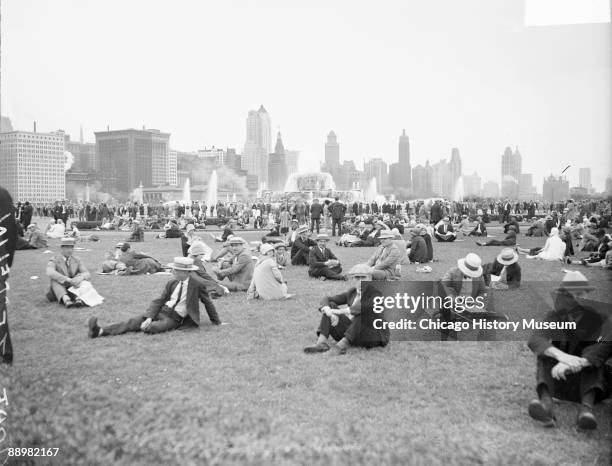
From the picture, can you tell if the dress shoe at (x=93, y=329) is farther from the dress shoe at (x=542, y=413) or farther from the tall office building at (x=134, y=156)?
the tall office building at (x=134, y=156)

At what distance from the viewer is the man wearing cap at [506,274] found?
9070 millimetres

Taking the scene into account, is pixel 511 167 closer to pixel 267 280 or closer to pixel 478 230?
pixel 267 280

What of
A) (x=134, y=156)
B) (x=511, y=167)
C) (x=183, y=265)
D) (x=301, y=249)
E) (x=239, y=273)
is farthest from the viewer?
(x=134, y=156)

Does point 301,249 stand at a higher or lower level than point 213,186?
lower

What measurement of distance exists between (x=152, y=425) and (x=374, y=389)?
1.90m

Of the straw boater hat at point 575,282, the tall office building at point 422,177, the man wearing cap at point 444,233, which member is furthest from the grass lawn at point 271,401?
the man wearing cap at point 444,233

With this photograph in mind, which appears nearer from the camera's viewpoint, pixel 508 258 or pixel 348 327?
pixel 348 327

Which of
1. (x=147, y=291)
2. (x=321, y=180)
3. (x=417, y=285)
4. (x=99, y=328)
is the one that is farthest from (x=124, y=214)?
(x=417, y=285)

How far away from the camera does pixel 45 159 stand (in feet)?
31.7

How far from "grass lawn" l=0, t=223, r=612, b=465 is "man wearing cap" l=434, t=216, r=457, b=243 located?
37.8ft

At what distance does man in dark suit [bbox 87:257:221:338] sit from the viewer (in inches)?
266

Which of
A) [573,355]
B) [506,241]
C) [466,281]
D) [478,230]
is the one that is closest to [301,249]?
[466,281]

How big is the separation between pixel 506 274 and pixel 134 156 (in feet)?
54.0

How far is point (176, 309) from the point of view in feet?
23.0
